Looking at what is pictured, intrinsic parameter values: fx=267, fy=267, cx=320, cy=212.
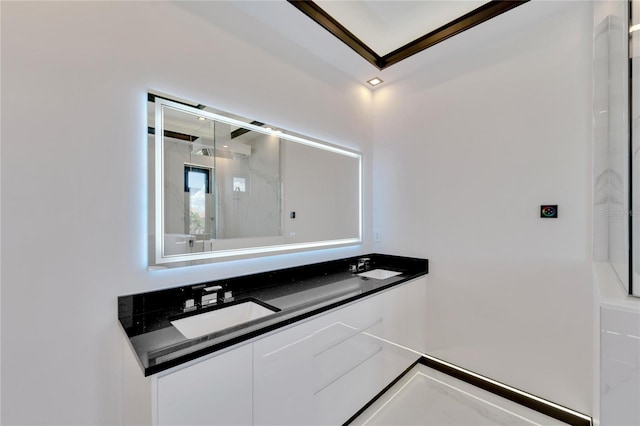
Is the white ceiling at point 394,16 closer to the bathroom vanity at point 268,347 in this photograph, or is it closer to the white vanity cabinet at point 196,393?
the bathroom vanity at point 268,347

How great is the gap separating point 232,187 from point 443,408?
7.10 feet

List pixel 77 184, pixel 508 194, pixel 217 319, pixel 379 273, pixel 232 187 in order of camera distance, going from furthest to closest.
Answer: pixel 379 273 < pixel 508 194 < pixel 232 187 < pixel 217 319 < pixel 77 184

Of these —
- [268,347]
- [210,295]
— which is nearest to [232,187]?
[210,295]

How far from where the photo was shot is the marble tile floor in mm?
1794

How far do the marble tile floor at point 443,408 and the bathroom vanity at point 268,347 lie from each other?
0.47 ft

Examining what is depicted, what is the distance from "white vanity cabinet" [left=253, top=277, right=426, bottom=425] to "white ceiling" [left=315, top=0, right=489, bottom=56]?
2.13m

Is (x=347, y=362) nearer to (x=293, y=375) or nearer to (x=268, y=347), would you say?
(x=293, y=375)

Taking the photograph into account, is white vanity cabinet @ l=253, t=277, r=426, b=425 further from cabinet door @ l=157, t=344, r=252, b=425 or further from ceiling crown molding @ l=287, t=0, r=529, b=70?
ceiling crown molding @ l=287, t=0, r=529, b=70

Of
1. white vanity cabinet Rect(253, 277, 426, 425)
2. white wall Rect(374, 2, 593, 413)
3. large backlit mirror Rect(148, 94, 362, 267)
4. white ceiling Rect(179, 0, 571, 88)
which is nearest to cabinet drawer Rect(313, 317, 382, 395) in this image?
white vanity cabinet Rect(253, 277, 426, 425)

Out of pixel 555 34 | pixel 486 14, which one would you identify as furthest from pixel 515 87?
pixel 486 14

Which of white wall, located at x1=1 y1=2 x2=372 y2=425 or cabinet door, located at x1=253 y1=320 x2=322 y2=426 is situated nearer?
white wall, located at x1=1 y1=2 x2=372 y2=425

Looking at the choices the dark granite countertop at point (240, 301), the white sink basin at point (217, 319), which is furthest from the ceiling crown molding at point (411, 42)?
the white sink basin at point (217, 319)

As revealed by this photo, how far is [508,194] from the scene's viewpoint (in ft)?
6.66

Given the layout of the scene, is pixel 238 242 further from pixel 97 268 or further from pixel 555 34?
pixel 555 34
